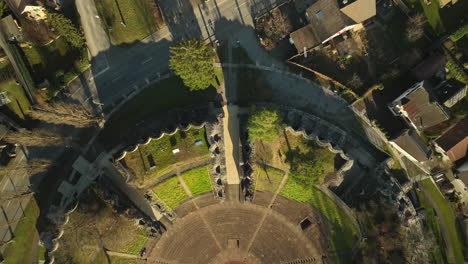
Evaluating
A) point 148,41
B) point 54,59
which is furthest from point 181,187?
point 54,59

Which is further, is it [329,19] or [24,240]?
[24,240]

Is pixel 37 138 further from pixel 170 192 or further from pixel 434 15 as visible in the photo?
pixel 434 15

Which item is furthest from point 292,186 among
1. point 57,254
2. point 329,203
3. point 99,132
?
point 57,254

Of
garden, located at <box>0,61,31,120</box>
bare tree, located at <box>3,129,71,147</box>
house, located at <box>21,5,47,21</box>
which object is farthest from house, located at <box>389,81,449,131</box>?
garden, located at <box>0,61,31,120</box>

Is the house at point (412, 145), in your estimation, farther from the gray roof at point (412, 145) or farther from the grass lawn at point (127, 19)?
the grass lawn at point (127, 19)

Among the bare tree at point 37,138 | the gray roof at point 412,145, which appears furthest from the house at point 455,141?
the bare tree at point 37,138
